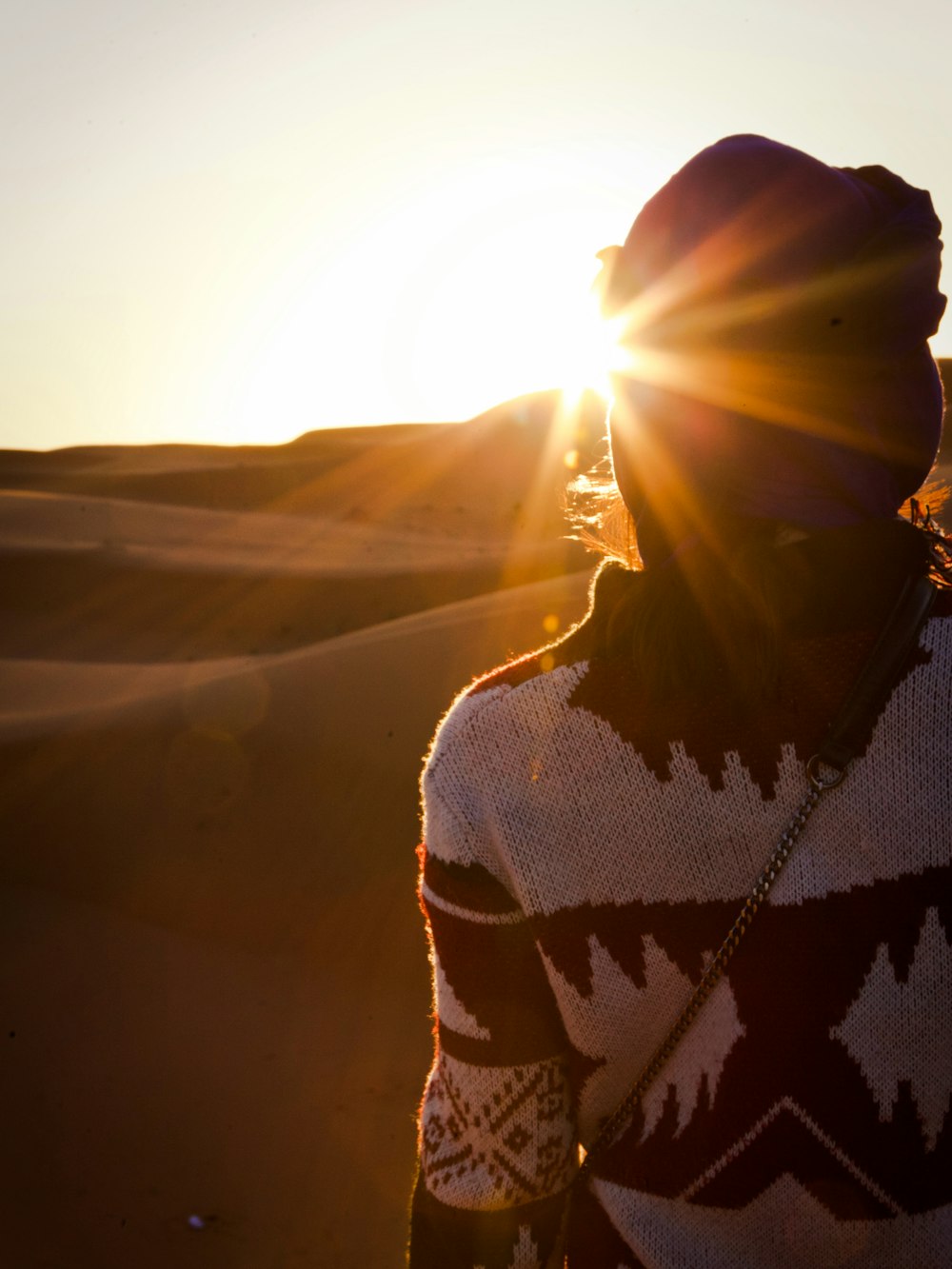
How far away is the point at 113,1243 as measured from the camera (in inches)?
140

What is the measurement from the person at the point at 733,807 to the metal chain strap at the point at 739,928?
2cm

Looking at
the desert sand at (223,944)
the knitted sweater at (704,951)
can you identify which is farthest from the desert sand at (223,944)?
the knitted sweater at (704,951)

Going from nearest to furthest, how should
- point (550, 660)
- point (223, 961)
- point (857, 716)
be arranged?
point (857, 716) < point (550, 660) < point (223, 961)

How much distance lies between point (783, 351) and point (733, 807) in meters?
0.54

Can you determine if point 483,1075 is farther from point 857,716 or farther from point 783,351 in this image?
point 783,351

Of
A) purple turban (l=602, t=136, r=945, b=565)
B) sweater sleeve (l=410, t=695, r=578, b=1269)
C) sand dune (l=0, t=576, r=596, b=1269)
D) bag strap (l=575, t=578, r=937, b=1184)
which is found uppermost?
purple turban (l=602, t=136, r=945, b=565)

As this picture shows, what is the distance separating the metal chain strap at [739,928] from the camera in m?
1.12

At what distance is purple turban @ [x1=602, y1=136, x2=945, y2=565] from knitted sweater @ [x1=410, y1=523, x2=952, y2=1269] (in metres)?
0.16

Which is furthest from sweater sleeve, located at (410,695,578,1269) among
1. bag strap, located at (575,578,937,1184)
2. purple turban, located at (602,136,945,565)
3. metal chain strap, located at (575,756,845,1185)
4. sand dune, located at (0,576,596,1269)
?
sand dune, located at (0,576,596,1269)

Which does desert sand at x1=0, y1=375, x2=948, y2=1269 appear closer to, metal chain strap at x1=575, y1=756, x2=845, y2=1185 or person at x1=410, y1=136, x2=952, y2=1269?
person at x1=410, y1=136, x2=952, y2=1269

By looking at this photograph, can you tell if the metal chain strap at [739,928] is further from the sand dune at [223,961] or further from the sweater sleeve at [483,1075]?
the sand dune at [223,961]

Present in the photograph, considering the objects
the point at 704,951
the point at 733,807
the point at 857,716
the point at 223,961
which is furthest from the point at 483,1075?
the point at 223,961

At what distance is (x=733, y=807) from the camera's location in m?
1.17

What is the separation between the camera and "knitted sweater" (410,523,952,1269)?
1155mm
